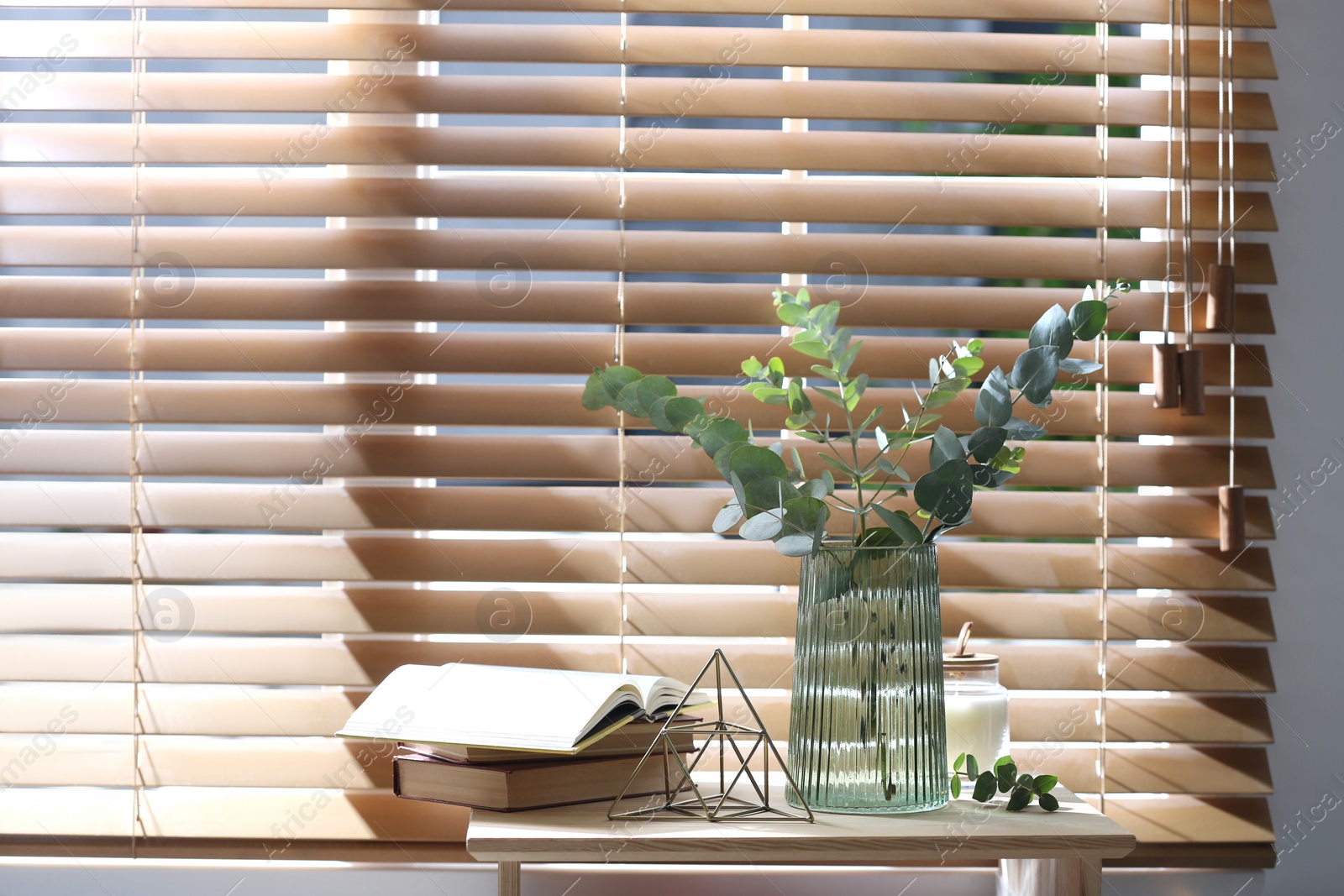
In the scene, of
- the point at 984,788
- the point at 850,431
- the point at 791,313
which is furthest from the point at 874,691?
the point at 791,313

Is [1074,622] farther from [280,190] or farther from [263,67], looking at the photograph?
[263,67]

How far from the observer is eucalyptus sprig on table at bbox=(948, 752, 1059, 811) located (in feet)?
2.77

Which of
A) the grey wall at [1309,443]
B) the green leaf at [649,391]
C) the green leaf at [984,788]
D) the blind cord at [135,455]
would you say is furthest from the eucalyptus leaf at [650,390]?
the grey wall at [1309,443]

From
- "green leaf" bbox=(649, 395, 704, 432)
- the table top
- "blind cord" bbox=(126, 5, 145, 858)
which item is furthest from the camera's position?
"blind cord" bbox=(126, 5, 145, 858)

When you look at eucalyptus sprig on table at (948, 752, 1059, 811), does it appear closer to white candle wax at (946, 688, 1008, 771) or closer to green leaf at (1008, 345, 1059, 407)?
white candle wax at (946, 688, 1008, 771)

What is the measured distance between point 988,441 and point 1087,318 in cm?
14

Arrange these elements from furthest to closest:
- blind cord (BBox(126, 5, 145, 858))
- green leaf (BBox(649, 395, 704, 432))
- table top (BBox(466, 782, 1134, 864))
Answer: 1. blind cord (BBox(126, 5, 145, 858))
2. green leaf (BBox(649, 395, 704, 432))
3. table top (BBox(466, 782, 1134, 864))

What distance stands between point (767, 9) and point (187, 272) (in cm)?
69

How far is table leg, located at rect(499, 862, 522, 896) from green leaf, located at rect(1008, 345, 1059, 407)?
1.97 ft

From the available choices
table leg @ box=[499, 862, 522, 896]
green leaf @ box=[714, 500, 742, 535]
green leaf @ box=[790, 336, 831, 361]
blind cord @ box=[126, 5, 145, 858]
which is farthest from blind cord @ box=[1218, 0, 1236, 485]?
blind cord @ box=[126, 5, 145, 858]

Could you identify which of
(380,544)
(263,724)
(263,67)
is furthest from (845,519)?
(263,67)

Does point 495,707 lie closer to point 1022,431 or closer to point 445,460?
point 445,460

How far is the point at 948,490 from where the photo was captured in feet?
2.69

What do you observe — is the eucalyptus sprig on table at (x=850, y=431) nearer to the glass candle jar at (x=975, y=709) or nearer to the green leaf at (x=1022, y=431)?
the green leaf at (x=1022, y=431)
